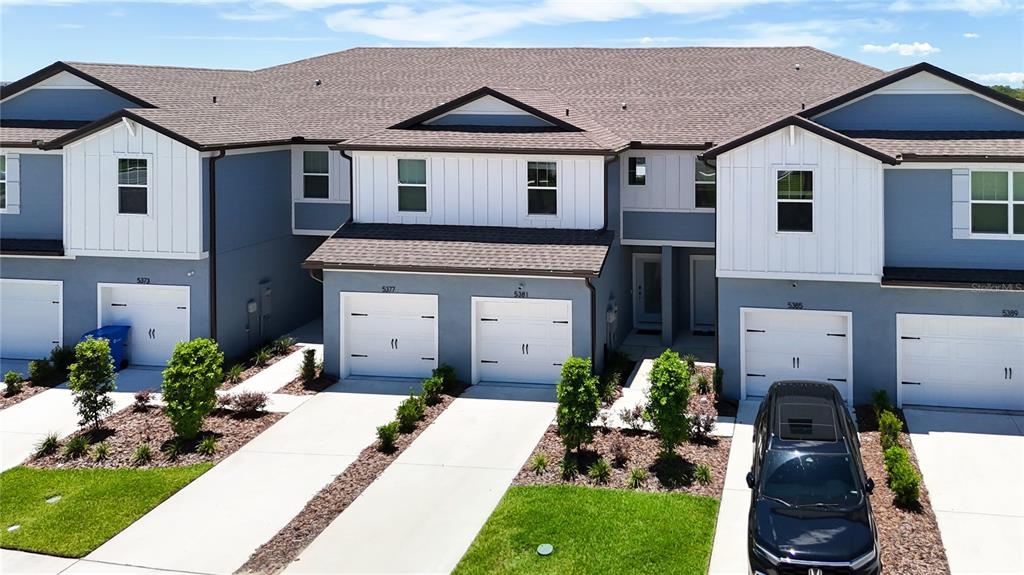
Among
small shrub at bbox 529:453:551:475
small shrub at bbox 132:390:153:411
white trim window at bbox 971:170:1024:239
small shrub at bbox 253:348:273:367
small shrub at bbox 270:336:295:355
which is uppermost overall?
white trim window at bbox 971:170:1024:239

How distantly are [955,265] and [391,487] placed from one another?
11712 millimetres

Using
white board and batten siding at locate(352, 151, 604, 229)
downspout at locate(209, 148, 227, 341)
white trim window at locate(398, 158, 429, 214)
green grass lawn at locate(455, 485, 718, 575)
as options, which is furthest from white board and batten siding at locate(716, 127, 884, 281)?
downspout at locate(209, 148, 227, 341)

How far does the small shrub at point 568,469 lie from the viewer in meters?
15.0

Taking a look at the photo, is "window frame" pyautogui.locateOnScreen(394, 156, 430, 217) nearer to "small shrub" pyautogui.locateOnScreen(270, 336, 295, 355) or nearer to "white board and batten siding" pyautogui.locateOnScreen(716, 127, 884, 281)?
"small shrub" pyautogui.locateOnScreen(270, 336, 295, 355)

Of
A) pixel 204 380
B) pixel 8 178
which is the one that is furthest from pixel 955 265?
pixel 8 178

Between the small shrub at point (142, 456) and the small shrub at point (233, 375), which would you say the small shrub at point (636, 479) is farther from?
the small shrub at point (233, 375)

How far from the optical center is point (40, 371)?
21.1m

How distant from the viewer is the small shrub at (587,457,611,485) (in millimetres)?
14842

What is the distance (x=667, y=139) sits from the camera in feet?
75.7

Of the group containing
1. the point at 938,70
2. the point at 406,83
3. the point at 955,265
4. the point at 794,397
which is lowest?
the point at 794,397

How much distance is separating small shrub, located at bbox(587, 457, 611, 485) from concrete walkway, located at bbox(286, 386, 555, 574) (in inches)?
49.6

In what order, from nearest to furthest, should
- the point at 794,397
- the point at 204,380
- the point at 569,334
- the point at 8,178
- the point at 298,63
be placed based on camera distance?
the point at 794,397 → the point at 204,380 → the point at 569,334 → the point at 8,178 → the point at 298,63

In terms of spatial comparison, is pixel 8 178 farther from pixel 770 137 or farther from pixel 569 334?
pixel 770 137

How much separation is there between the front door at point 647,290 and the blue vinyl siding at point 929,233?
819 centimetres
